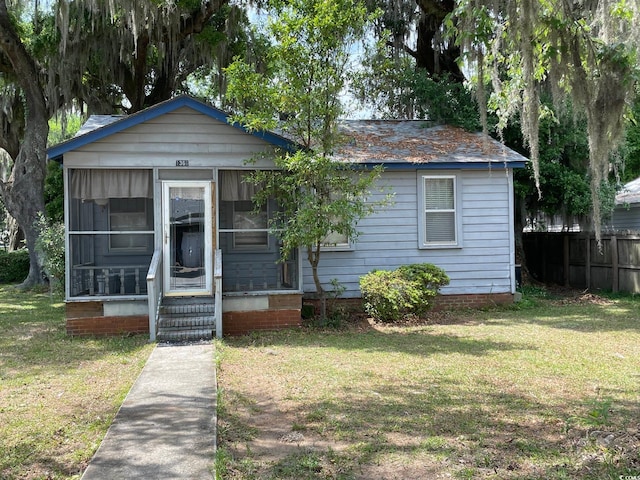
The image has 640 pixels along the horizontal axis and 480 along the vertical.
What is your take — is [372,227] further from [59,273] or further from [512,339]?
[59,273]

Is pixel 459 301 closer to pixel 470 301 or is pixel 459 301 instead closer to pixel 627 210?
pixel 470 301

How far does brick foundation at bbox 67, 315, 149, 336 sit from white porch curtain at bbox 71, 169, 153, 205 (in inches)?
80.6

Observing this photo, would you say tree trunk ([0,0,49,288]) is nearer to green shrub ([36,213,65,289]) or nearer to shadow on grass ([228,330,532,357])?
green shrub ([36,213,65,289])

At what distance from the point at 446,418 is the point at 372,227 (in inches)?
272

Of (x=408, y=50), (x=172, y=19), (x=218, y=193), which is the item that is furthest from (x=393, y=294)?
(x=408, y=50)

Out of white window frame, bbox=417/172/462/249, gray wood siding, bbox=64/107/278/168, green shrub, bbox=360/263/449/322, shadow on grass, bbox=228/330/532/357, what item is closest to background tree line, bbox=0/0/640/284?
gray wood siding, bbox=64/107/278/168

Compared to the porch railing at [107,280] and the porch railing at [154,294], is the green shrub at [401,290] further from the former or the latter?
the porch railing at [107,280]

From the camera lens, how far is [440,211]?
12.0 metres

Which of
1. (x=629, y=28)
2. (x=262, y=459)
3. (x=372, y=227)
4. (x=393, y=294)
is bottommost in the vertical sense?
(x=262, y=459)

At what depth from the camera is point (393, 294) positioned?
402 inches

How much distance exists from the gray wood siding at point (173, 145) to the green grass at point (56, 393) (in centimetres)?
296

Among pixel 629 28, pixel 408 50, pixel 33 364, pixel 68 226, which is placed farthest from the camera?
pixel 408 50

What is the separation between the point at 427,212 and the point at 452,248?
906 mm

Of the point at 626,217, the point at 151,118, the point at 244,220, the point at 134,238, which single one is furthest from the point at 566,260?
the point at 151,118
